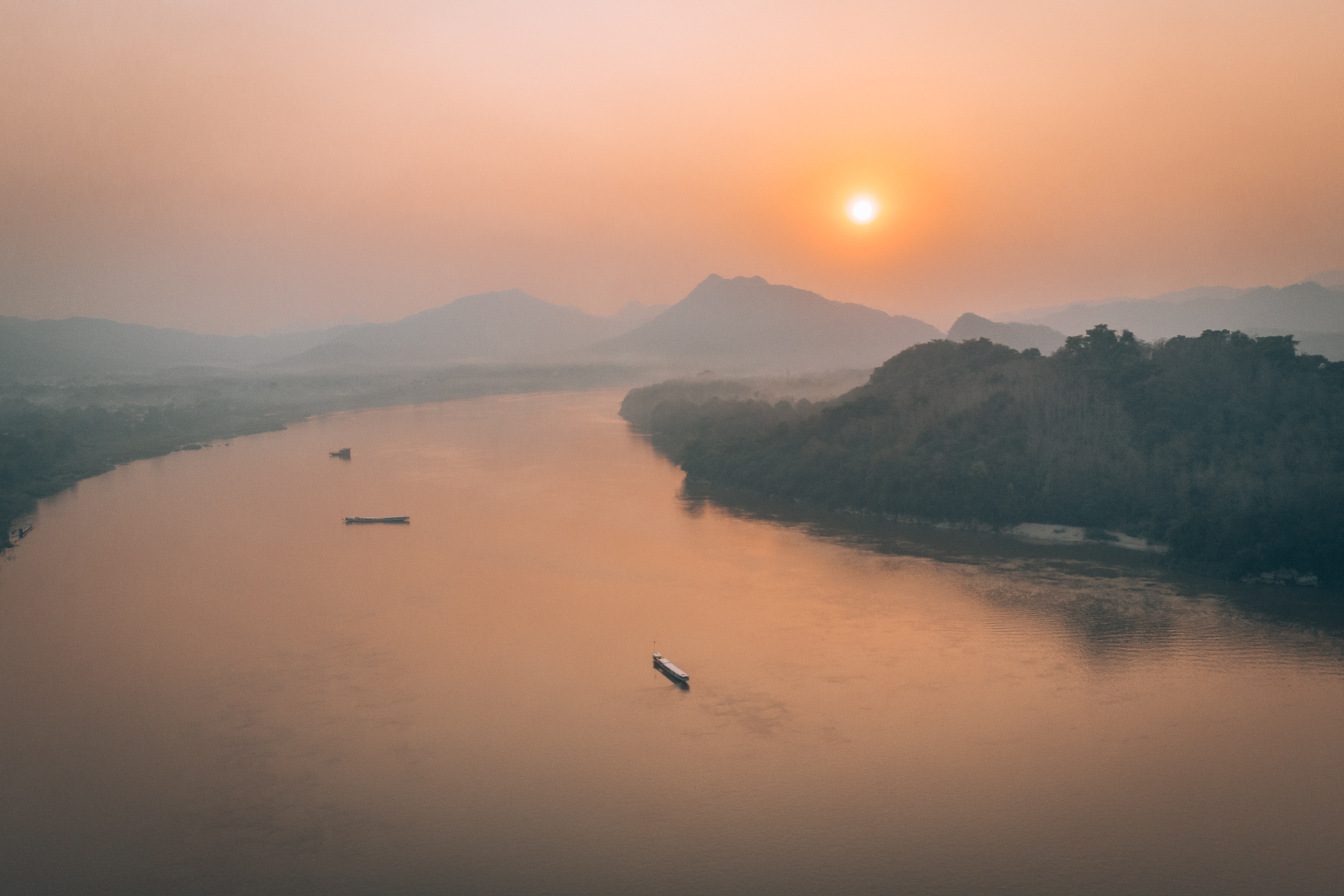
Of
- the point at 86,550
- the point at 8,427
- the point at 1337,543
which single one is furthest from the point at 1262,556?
the point at 8,427

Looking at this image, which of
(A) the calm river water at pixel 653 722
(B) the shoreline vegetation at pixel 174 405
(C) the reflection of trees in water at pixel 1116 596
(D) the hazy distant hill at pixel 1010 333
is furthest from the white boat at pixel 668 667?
(D) the hazy distant hill at pixel 1010 333

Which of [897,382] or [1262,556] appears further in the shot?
[897,382]

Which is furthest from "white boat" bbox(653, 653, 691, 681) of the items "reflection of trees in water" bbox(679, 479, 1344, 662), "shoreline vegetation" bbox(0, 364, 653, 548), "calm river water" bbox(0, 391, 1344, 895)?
"shoreline vegetation" bbox(0, 364, 653, 548)

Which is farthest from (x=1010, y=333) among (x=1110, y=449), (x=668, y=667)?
(x=668, y=667)

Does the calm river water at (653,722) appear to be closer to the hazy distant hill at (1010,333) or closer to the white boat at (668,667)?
the white boat at (668,667)

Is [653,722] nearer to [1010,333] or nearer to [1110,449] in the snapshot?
[1110,449]

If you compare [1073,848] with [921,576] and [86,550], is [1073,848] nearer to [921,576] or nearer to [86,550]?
[921,576]

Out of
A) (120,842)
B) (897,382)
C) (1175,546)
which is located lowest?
(120,842)
